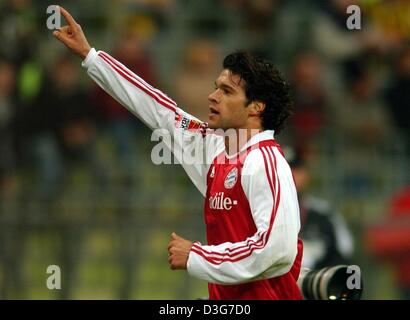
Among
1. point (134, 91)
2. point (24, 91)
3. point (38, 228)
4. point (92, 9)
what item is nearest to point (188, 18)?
point (92, 9)

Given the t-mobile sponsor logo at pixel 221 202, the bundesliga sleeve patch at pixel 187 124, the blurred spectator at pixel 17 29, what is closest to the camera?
the t-mobile sponsor logo at pixel 221 202

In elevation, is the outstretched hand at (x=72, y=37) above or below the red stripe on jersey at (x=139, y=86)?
above

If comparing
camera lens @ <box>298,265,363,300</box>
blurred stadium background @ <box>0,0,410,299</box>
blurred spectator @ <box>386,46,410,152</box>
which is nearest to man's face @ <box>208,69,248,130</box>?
camera lens @ <box>298,265,363,300</box>

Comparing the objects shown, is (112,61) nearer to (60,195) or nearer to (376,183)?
(60,195)

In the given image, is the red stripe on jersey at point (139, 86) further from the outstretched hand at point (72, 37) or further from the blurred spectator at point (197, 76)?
the blurred spectator at point (197, 76)

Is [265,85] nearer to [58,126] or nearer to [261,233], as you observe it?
[261,233]

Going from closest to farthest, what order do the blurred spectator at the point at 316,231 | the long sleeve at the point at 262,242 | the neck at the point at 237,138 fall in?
the long sleeve at the point at 262,242 < the neck at the point at 237,138 < the blurred spectator at the point at 316,231

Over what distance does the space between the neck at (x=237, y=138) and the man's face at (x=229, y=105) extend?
41mm

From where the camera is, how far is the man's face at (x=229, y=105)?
6.21 meters

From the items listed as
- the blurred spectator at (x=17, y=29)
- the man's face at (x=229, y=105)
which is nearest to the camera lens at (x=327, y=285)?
the man's face at (x=229, y=105)

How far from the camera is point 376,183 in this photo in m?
11.7

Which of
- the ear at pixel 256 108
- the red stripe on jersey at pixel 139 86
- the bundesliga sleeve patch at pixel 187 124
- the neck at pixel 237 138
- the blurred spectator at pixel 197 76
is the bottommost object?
the neck at pixel 237 138

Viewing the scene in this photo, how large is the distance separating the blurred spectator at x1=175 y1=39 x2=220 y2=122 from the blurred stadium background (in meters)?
0.01

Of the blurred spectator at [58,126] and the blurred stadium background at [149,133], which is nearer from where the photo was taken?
the blurred stadium background at [149,133]
